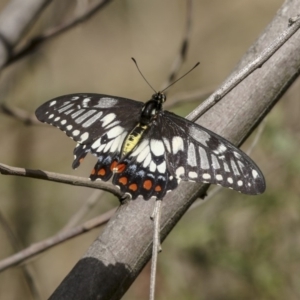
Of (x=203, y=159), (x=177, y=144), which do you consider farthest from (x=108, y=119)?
(x=203, y=159)

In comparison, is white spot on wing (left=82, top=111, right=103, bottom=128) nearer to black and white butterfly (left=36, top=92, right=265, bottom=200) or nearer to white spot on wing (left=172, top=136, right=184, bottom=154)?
black and white butterfly (left=36, top=92, right=265, bottom=200)

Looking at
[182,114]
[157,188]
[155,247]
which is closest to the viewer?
[155,247]

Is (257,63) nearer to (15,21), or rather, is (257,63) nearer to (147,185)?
(147,185)

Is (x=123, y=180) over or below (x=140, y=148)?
below

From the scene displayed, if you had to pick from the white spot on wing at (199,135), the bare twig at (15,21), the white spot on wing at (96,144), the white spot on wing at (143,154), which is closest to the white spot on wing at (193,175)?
the white spot on wing at (199,135)

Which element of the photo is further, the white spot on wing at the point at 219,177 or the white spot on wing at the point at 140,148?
the white spot on wing at the point at 140,148

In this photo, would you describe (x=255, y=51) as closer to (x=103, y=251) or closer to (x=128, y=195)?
(x=128, y=195)

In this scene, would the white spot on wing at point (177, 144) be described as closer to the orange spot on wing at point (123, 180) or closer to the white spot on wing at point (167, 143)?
the white spot on wing at point (167, 143)
